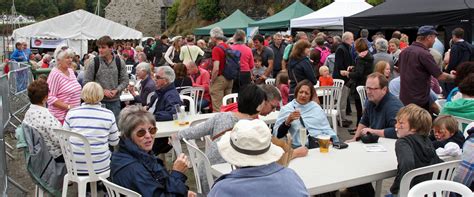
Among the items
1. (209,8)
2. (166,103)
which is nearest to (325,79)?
(166,103)

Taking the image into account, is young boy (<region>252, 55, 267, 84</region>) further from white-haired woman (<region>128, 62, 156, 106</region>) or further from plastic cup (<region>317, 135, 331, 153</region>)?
plastic cup (<region>317, 135, 331, 153</region>)

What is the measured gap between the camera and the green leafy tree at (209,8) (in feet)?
118

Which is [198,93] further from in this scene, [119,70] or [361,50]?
[361,50]

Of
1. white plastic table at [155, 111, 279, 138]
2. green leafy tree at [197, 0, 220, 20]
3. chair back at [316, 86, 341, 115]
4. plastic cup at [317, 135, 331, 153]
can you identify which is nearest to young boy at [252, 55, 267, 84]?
chair back at [316, 86, 341, 115]

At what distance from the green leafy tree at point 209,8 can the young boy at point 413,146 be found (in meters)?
33.8

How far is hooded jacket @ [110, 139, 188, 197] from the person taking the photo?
8.55 feet

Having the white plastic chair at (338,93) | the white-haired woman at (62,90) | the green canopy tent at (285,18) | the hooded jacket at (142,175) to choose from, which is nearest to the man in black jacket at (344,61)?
the white plastic chair at (338,93)

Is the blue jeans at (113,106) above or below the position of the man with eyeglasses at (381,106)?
below

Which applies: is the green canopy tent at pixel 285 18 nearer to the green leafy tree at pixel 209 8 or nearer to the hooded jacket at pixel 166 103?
the hooded jacket at pixel 166 103

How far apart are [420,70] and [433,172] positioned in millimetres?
2676

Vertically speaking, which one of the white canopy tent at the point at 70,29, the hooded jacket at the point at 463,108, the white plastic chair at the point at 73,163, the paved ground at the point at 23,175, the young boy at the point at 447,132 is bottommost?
the paved ground at the point at 23,175

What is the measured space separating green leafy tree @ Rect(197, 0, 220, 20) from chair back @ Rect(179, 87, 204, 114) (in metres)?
29.5

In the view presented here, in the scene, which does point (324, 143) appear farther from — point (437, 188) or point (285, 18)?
point (285, 18)

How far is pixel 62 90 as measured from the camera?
17.2 feet
